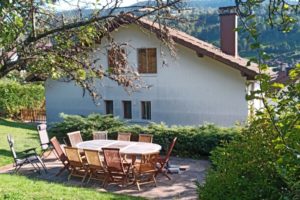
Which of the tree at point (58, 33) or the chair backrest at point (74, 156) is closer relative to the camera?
the tree at point (58, 33)

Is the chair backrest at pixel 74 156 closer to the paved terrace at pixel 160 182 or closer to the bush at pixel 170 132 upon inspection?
the paved terrace at pixel 160 182

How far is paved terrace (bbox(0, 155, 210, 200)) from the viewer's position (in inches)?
395

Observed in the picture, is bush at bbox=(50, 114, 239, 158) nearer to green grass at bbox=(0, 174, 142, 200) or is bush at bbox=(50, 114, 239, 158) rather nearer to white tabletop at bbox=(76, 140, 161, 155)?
white tabletop at bbox=(76, 140, 161, 155)

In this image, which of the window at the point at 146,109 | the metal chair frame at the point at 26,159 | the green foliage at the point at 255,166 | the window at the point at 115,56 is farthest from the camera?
the window at the point at 146,109

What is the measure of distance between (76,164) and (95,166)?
713 mm

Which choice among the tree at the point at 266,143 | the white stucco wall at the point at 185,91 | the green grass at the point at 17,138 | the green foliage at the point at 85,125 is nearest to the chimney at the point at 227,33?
the white stucco wall at the point at 185,91

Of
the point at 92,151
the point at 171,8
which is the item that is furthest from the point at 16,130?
the point at 171,8

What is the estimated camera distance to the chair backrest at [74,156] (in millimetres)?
10969

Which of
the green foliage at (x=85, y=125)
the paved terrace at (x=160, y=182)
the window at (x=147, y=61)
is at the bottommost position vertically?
the paved terrace at (x=160, y=182)

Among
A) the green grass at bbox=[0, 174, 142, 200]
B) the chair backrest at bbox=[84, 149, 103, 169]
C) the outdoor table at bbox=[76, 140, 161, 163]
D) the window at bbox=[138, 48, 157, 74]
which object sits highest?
the window at bbox=[138, 48, 157, 74]

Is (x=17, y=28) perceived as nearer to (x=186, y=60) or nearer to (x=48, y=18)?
(x=48, y=18)

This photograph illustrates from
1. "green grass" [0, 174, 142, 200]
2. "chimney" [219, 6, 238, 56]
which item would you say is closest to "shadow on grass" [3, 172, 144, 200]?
"green grass" [0, 174, 142, 200]

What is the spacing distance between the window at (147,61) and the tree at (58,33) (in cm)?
1267

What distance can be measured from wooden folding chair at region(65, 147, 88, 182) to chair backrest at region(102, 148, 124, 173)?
884mm
